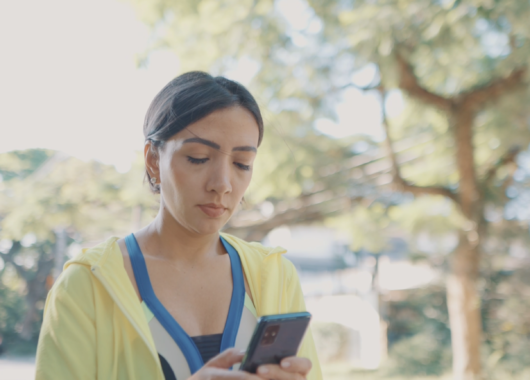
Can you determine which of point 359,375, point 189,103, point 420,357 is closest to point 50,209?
point 189,103

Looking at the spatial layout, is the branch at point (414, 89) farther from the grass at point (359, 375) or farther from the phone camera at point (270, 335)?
the grass at point (359, 375)

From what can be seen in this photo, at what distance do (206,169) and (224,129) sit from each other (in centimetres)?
10

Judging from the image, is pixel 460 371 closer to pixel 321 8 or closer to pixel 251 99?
pixel 321 8

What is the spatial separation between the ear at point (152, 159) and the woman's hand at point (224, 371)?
1.69 feet

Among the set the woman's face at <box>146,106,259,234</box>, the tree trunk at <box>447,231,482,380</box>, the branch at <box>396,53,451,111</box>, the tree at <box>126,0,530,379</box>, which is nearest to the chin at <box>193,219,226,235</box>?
the woman's face at <box>146,106,259,234</box>

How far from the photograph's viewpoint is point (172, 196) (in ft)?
3.75

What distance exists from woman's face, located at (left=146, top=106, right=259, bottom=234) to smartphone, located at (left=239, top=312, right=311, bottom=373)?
0.32 metres

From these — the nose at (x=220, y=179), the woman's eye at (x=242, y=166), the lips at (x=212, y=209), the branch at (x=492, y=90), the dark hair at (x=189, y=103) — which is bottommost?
the lips at (x=212, y=209)

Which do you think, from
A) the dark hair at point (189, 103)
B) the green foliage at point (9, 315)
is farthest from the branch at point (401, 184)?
the dark hair at point (189, 103)

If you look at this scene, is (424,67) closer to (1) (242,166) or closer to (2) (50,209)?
(2) (50,209)

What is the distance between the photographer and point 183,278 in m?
1.19

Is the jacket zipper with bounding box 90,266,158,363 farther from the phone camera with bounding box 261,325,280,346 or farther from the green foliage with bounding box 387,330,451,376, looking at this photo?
the green foliage with bounding box 387,330,451,376

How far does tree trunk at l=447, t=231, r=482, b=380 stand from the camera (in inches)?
250

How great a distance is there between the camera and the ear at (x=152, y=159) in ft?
4.03
